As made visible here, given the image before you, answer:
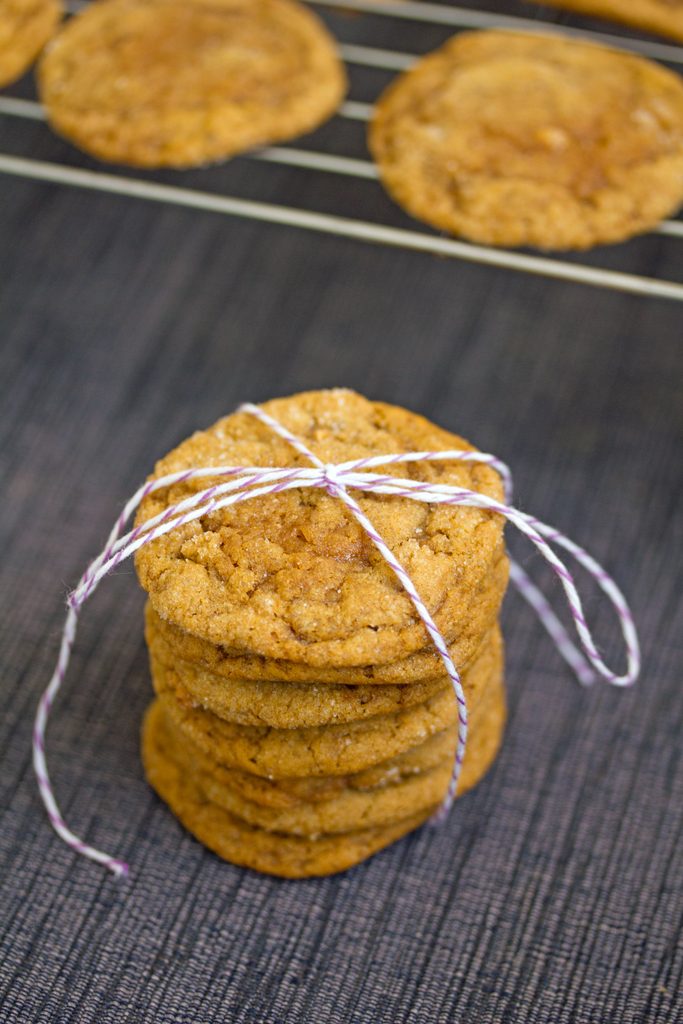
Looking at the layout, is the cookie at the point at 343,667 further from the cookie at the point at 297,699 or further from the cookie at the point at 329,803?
the cookie at the point at 329,803

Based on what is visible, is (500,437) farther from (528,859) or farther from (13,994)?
(13,994)

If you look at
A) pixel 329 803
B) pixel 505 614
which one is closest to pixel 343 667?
pixel 329 803

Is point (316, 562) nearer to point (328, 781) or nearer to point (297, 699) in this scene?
point (297, 699)

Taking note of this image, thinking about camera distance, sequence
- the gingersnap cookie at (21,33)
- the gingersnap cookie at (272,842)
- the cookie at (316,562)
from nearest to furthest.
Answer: the cookie at (316,562) < the gingersnap cookie at (272,842) < the gingersnap cookie at (21,33)

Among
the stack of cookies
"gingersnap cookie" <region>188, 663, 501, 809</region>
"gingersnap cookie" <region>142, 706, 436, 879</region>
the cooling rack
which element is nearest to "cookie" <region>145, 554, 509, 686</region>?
the stack of cookies

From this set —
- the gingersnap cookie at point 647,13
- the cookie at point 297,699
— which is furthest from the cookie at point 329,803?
the gingersnap cookie at point 647,13

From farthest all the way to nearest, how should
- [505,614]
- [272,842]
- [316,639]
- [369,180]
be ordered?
1. [369,180]
2. [505,614]
3. [272,842]
4. [316,639]

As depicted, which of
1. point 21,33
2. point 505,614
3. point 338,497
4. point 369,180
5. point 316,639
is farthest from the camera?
point 21,33
